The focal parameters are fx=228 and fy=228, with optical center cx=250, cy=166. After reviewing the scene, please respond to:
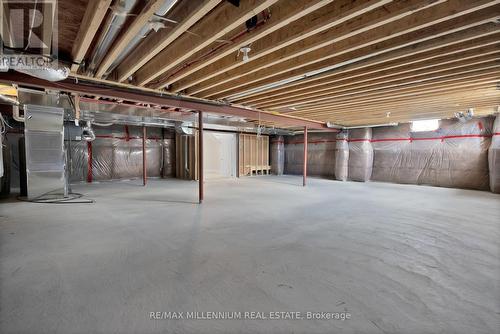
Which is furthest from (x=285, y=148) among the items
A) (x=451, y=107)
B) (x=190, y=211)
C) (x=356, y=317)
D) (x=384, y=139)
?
(x=356, y=317)

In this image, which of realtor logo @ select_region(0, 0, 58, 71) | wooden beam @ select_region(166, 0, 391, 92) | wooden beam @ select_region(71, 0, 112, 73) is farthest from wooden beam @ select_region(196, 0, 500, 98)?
realtor logo @ select_region(0, 0, 58, 71)

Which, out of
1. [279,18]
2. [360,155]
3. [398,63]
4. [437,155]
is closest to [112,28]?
[279,18]

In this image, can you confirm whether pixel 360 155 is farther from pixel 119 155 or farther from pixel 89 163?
pixel 89 163

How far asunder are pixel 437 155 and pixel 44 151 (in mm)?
9663

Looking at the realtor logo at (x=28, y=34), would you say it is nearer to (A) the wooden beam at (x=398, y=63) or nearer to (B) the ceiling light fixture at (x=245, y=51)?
(B) the ceiling light fixture at (x=245, y=51)

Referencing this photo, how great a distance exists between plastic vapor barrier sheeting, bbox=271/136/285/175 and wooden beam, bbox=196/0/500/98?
707 cm

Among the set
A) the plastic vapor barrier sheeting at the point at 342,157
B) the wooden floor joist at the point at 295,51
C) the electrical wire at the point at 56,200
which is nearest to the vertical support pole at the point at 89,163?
the electrical wire at the point at 56,200

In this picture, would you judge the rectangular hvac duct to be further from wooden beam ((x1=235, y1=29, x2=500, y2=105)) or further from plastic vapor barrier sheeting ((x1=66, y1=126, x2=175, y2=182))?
wooden beam ((x1=235, y1=29, x2=500, y2=105))

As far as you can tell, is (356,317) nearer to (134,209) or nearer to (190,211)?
(190,211)

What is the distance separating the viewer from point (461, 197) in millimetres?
4918

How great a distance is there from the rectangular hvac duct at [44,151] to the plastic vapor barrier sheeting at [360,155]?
8073 mm

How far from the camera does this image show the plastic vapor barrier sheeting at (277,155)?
10289 mm

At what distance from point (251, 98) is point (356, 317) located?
396cm

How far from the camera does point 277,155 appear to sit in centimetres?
1032
